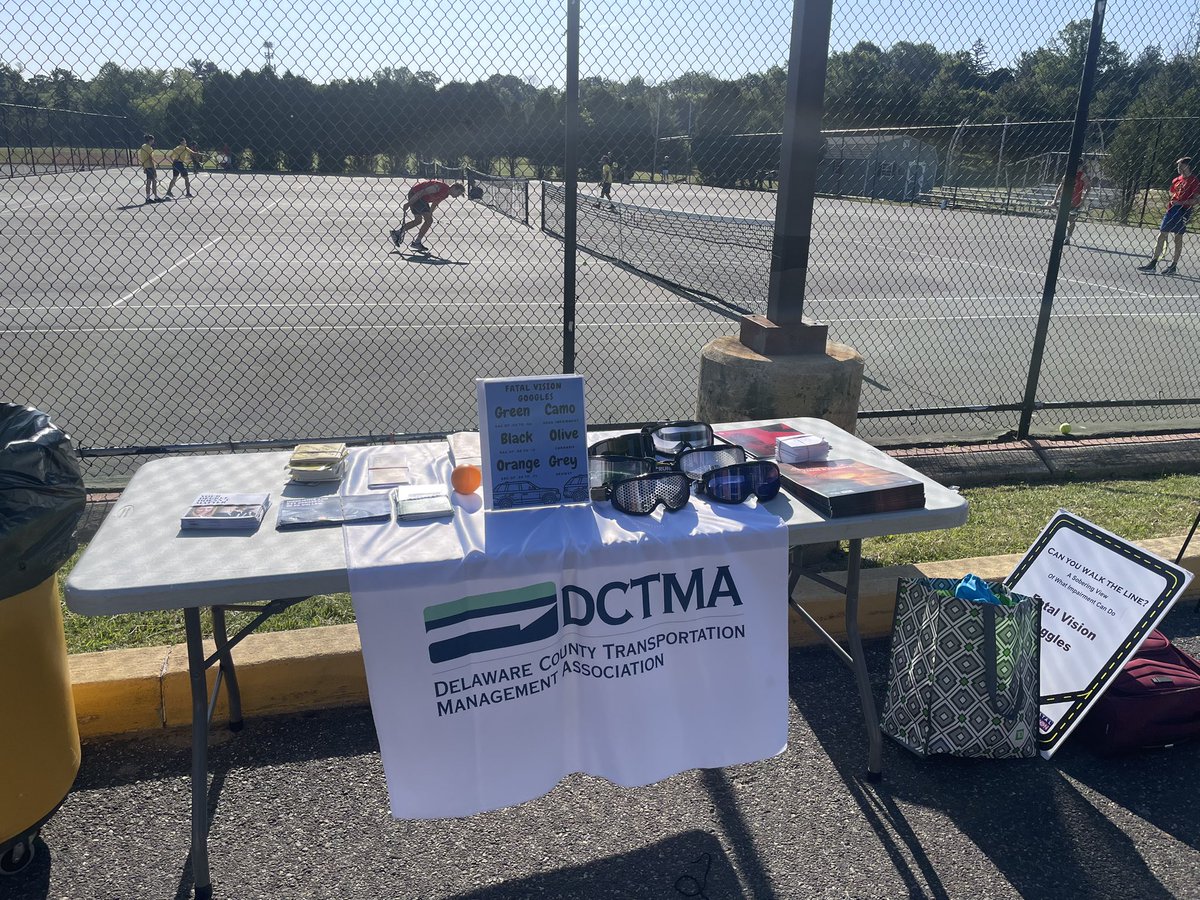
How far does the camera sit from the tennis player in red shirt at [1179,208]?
14378mm

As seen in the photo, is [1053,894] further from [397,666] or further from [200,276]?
[200,276]

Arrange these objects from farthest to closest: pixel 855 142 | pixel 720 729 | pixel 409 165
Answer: pixel 855 142 → pixel 409 165 → pixel 720 729

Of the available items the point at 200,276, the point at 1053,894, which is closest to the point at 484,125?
the point at 1053,894

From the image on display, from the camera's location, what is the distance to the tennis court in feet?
24.0

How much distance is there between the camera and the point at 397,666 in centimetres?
242

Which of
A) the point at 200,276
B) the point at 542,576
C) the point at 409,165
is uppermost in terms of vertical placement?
the point at 409,165

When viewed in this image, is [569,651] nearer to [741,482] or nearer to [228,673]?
[741,482]

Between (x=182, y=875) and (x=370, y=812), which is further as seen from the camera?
(x=370, y=812)

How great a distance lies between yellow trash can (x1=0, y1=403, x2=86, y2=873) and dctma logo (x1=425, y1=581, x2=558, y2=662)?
105 cm

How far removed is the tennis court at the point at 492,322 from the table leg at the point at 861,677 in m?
3.79

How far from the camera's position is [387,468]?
3039 mm

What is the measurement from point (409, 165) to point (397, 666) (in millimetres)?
7837

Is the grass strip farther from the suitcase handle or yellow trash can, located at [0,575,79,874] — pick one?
the suitcase handle

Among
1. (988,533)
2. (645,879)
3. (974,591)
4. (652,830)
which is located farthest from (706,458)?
(988,533)
